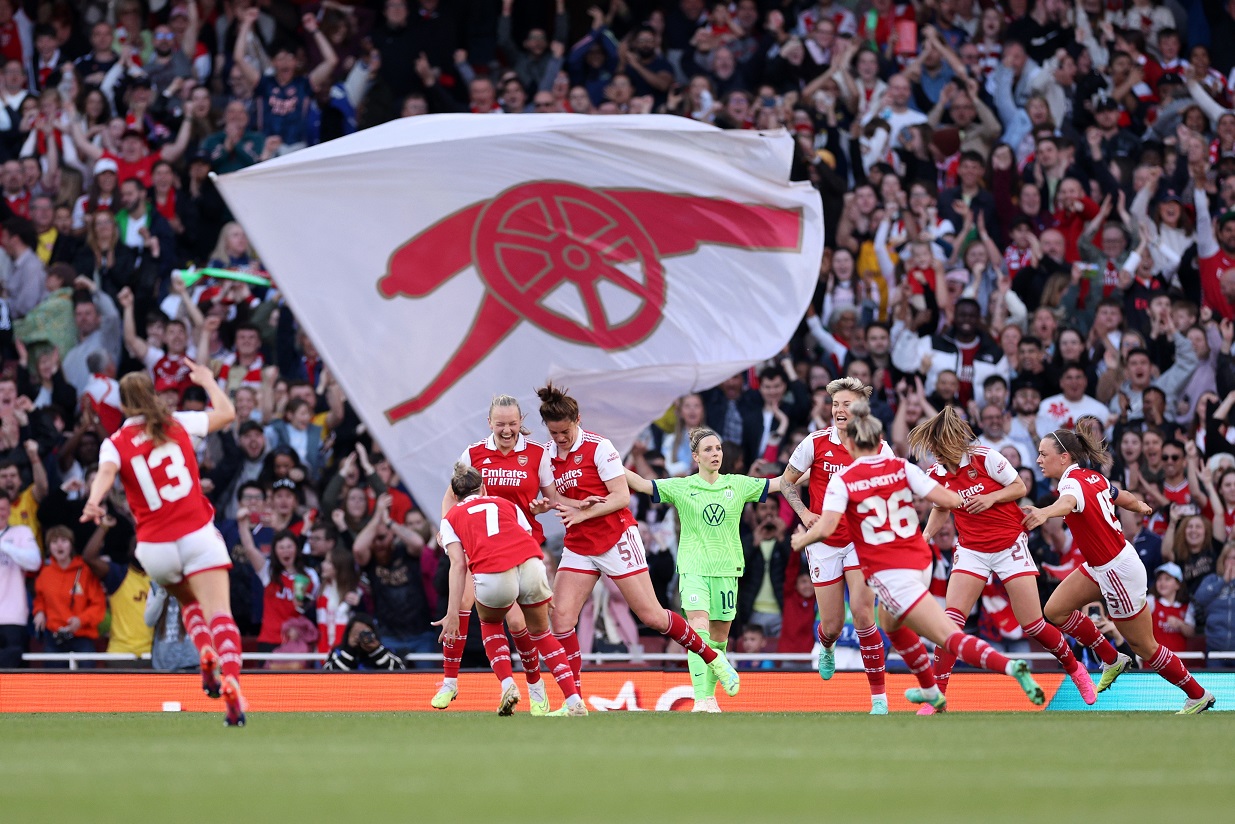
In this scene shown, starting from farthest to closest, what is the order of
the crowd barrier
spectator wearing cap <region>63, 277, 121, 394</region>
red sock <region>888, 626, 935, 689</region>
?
spectator wearing cap <region>63, 277, 121, 394</region> < the crowd barrier < red sock <region>888, 626, 935, 689</region>

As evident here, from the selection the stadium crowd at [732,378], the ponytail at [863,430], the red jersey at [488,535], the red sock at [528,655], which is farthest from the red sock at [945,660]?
the red jersey at [488,535]

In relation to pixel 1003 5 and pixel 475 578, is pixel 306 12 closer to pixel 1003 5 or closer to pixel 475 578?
pixel 1003 5

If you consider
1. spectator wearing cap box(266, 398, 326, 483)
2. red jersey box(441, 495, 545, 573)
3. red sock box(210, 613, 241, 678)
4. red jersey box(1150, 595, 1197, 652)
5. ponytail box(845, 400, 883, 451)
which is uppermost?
ponytail box(845, 400, 883, 451)

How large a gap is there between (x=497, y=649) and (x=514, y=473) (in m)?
1.28

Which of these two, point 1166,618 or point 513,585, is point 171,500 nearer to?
point 513,585

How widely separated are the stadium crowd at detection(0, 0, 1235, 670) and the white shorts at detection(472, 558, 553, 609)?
2.59m

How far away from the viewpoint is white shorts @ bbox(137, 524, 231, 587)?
10.6 m

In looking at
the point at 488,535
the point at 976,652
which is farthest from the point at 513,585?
the point at 976,652

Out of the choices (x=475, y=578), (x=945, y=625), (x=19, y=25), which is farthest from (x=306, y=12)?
(x=945, y=625)

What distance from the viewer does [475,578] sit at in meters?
12.1

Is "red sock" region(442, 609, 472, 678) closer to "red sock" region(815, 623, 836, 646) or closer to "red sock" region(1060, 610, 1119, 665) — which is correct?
"red sock" region(815, 623, 836, 646)

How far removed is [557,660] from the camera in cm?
1225

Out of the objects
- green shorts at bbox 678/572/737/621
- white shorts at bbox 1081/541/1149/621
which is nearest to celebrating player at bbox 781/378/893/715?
green shorts at bbox 678/572/737/621

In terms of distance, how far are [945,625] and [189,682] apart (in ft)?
22.7
